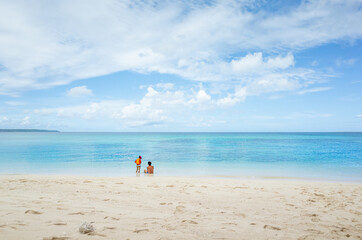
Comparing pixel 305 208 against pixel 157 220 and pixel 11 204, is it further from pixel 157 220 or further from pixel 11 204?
pixel 11 204

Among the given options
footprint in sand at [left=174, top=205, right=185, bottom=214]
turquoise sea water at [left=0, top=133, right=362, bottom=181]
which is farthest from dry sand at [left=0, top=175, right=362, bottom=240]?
turquoise sea water at [left=0, top=133, right=362, bottom=181]

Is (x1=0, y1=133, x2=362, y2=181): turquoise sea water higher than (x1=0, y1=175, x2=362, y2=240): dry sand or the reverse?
the reverse

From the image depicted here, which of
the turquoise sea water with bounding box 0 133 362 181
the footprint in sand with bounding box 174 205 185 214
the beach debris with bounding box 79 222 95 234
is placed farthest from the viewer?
the turquoise sea water with bounding box 0 133 362 181

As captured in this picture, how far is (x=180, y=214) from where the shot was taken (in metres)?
6.59

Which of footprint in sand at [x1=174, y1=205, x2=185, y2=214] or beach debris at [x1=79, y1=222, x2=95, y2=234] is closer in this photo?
beach debris at [x1=79, y1=222, x2=95, y2=234]

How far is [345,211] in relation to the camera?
7312 mm

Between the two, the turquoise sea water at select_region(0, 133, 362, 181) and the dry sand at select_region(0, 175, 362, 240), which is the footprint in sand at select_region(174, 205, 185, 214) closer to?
the dry sand at select_region(0, 175, 362, 240)

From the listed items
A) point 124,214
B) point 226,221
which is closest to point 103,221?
point 124,214

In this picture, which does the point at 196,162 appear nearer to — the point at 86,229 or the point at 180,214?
the point at 180,214

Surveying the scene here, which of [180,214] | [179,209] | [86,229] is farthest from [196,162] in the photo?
[86,229]

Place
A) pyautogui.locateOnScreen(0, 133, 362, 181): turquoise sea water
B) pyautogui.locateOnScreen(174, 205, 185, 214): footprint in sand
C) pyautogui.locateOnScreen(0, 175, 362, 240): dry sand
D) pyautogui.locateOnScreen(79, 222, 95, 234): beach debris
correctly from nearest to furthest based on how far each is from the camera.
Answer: pyautogui.locateOnScreen(79, 222, 95, 234): beach debris
pyautogui.locateOnScreen(0, 175, 362, 240): dry sand
pyautogui.locateOnScreen(174, 205, 185, 214): footprint in sand
pyautogui.locateOnScreen(0, 133, 362, 181): turquoise sea water

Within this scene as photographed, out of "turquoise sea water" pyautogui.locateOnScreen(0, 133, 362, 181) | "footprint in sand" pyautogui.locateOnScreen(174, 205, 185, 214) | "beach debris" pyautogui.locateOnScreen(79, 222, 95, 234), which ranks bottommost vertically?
"turquoise sea water" pyautogui.locateOnScreen(0, 133, 362, 181)

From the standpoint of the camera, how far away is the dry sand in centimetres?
516

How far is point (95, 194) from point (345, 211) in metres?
9.06
